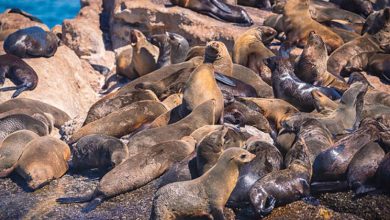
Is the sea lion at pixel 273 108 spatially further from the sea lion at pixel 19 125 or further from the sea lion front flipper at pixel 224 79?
the sea lion at pixel 19 125

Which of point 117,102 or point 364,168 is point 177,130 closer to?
point 117,102

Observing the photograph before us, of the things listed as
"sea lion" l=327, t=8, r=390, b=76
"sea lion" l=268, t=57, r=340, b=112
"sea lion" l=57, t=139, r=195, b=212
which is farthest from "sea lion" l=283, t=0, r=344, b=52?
"sea lion" l=57, t=139, r=195, b=212

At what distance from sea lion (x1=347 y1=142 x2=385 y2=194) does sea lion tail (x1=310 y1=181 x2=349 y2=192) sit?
75 millimetres

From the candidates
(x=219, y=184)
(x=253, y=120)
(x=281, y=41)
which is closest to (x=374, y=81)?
(x=281, y=41)

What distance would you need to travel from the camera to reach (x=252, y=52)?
10.1 metres

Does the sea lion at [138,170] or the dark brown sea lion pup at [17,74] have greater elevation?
the sea lion at [138,170]

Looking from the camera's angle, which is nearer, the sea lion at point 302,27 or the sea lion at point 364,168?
A: the sea lion at point 364,168

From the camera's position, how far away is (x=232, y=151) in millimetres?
5723

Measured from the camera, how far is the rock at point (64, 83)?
10.7 m

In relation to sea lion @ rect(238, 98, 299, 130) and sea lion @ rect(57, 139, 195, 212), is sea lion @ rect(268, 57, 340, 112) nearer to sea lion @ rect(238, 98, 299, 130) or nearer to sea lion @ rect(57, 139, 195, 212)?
sea lion @ rect(238, 98, 299, 130)

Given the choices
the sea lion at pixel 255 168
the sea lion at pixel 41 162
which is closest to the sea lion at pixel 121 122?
the sea lion at pixel 41 162

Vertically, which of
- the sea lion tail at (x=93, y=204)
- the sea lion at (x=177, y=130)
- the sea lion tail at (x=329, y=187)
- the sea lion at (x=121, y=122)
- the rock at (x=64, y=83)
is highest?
the sea lion tail at (x=329, y=187)

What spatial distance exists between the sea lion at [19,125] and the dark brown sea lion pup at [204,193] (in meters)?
3.33

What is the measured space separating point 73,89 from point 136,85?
2789mm
